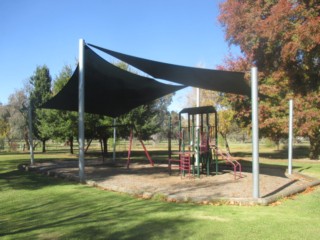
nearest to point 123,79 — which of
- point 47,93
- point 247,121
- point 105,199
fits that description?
point 105,199

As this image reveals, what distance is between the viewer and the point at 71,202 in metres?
7.38

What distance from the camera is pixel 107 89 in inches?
527

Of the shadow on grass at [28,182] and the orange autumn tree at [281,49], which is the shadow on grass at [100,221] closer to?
the shadow on grass at [28,182]

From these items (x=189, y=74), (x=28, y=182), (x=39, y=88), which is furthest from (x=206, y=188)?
(x=39, y=88)

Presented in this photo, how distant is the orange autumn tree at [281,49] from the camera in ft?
43.9

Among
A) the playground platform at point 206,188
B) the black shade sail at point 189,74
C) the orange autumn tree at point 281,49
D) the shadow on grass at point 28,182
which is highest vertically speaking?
the orange autumn tree at point 281,49

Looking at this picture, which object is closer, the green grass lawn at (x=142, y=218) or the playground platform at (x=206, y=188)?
the green grass lawn at (x=142, y=218)

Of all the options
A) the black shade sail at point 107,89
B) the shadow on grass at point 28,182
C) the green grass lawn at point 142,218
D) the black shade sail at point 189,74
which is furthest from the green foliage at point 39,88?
the green grass lawn at point 142,218

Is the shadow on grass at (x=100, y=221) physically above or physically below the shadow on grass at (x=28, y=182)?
above

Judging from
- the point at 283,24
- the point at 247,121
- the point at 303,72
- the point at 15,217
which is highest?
the point at 283,24

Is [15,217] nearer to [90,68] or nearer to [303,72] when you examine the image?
[90,68]

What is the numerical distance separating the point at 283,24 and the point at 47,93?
28.2m

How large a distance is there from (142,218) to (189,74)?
4.74 metres

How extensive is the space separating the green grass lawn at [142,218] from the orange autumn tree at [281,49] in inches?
289
